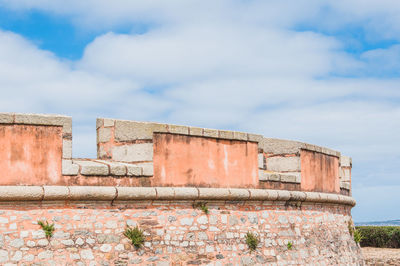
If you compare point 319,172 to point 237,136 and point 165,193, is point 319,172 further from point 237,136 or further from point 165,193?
point 165,193

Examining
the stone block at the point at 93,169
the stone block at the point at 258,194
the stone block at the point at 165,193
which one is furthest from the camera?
the stone block at the point at 258,194

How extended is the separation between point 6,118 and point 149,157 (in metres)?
1.99

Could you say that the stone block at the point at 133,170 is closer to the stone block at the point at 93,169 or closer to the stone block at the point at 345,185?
the stone block at the point at 93,169

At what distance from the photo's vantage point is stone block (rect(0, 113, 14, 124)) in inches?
256

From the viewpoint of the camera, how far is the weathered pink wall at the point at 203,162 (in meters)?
7.68

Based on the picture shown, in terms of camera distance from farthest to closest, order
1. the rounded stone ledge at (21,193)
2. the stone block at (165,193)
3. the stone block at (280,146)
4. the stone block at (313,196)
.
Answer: the stone block at (313,196), the stone block at (280,146), the stone block at (165,193), the rounded stone ledge at (21,193)

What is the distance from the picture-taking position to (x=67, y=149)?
6.82 metres

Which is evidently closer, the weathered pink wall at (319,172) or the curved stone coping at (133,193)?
the curved stone coping at (133,193)

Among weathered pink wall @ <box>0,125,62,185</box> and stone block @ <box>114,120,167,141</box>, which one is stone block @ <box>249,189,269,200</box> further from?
weathered pink wall @ <box>0,125,62,185</box>

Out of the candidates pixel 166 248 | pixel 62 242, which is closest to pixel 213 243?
pixel 166 248

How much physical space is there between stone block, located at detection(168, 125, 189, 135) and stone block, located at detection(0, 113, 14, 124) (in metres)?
2.22

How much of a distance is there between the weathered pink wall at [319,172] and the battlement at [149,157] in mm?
38

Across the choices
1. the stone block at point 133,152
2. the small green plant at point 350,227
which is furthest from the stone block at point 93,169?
the small green plant at point 350,227

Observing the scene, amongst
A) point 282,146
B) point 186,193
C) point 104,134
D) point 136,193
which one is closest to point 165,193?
point 186,193
